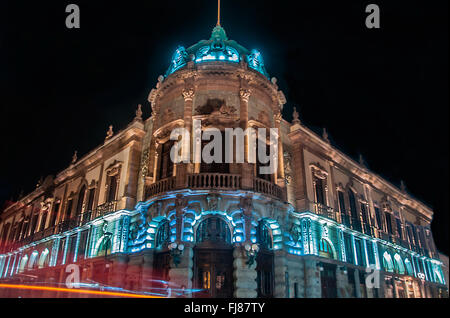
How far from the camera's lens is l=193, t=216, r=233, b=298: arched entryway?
57.1 feet

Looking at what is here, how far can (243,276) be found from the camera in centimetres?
1736

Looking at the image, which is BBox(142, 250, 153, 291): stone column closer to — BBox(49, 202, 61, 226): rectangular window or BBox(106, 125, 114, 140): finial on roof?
BBox(106, 125, 114, 140): finial on roof

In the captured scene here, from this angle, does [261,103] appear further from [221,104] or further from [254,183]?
[254,183]

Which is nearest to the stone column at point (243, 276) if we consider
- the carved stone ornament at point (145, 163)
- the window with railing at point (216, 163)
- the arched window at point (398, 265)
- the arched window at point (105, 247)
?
the window with railing at point (216, 163)

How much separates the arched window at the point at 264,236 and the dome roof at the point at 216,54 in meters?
10.7

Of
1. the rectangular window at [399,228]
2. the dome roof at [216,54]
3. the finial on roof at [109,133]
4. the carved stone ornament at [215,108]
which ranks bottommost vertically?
the rectangular window at [399,228]

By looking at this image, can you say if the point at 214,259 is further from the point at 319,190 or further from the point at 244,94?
the point at 319,190

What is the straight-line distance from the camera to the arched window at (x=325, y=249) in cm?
2335

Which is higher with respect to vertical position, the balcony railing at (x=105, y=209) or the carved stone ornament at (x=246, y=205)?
the balcony railing at (x=105, y=209)

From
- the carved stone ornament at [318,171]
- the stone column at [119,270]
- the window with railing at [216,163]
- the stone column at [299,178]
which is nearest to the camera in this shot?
the window with railing at [216,163]

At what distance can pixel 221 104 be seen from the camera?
21.4 metres

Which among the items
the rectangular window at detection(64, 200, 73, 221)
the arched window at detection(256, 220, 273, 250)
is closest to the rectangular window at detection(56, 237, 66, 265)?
the rectangular window at detection(64, 200, 73, 221)

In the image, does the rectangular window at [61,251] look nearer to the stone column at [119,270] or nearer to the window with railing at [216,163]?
the stone column at [119,270]

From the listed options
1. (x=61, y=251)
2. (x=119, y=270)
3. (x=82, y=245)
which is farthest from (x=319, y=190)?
(x=61, y=251)
